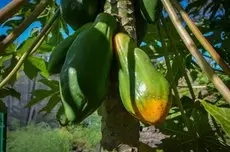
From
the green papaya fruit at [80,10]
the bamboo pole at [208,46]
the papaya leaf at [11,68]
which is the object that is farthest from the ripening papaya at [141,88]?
the papaya leaf at [11,68]

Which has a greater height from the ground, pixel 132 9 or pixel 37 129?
pixel 132 9

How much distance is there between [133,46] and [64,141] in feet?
19.5

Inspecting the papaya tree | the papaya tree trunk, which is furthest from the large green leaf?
the papaya tree trunk

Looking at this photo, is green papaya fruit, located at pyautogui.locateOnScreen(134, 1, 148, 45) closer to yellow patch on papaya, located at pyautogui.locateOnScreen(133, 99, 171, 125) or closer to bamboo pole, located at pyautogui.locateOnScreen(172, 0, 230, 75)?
bamboo pole, located at pyautogui.locateOnScreen(172, 0, 230, 75)

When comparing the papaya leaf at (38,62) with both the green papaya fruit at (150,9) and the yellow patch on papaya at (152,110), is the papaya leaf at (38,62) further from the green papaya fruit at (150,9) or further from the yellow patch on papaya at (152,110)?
the yellow patch on papaya at (152,110)

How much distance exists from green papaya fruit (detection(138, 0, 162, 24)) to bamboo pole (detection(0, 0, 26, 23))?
15.3 inches

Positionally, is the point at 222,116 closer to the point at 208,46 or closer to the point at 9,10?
the point at 208,46

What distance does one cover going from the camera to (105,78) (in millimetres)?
912

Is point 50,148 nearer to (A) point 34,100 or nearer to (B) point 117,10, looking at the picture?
(A) point 34,100

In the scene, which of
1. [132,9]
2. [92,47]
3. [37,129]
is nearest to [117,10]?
[132,9]

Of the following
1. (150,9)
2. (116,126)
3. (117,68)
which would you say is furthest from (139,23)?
(116,126)

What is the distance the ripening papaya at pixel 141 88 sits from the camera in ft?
2.86

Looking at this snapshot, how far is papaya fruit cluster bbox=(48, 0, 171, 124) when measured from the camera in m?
0.88

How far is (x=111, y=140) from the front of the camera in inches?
38.2
